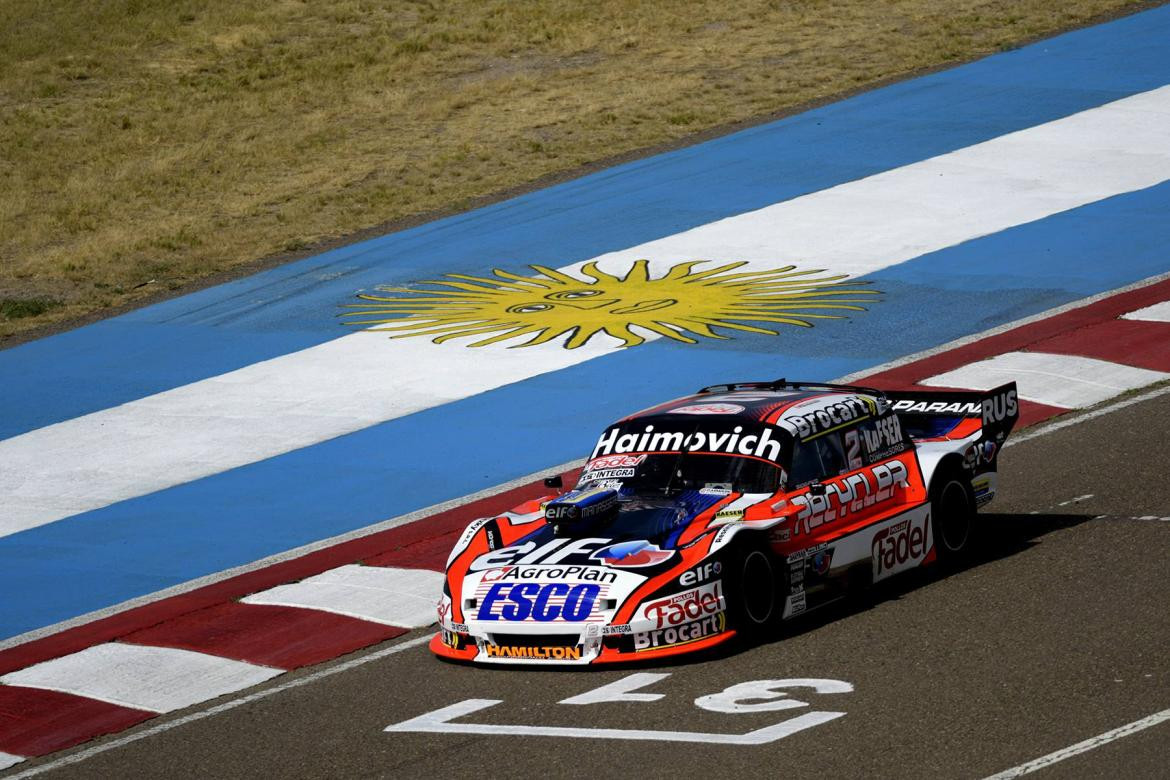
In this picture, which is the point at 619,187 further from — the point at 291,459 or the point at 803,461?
the point at 803,461

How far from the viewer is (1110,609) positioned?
10688 millimetres

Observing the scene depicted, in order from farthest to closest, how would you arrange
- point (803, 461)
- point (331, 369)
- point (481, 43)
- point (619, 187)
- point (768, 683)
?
1. point (481, 43)
2. point (619, 187)
3. point (331, 369)
4. point (803, 461)
5. point (768, 683)

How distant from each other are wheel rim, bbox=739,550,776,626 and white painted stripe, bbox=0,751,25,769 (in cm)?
427

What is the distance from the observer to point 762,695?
31.9 ft

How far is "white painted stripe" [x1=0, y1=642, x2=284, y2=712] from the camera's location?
11234mm

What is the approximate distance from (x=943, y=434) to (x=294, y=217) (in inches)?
634

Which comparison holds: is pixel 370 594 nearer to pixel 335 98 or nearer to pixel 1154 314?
pixel 1154 314

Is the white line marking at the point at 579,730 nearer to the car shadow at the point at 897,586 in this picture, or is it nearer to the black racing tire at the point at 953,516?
the car shadow at the point at 897,586

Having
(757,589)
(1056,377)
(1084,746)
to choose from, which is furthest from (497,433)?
(1084,746)

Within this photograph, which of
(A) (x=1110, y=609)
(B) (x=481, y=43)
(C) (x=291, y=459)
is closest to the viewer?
(A) (x=1110, y=609)

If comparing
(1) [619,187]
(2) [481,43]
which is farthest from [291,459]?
(2) [481,43]

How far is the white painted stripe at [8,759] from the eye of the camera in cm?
1032

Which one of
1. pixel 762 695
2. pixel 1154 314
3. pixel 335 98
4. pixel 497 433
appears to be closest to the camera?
pixel 762 695

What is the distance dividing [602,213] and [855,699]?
15800mm
